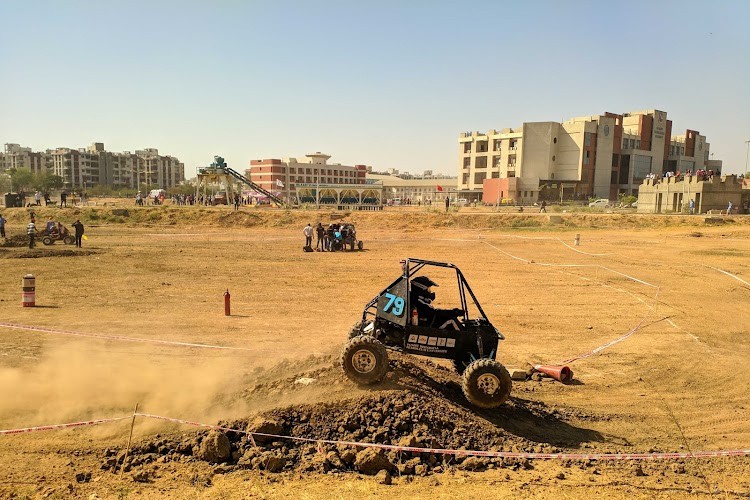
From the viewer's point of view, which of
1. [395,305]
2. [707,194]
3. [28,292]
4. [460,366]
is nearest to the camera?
[395,305]

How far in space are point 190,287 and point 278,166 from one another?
10728 centimetres

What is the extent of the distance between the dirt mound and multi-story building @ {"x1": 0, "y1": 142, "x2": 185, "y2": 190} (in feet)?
573

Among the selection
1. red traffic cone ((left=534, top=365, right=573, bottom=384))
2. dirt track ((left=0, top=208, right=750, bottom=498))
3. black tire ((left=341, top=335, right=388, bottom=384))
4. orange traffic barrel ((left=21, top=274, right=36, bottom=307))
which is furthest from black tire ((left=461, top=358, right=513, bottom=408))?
orange traffic barrel ((left=21, top=274, right=36, bottom=307))

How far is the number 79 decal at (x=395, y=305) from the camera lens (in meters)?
8.77

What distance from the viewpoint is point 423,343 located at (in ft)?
28.5

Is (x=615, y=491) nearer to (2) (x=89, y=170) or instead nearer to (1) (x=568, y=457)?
(1) (x=568, y=457)

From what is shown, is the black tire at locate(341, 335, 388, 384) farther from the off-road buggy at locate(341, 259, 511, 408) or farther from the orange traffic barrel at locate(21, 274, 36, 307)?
the orange traffic barrel at locate(21, 274, 36, 307)

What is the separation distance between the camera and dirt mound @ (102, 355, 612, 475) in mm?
7008

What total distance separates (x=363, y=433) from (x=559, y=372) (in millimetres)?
5236

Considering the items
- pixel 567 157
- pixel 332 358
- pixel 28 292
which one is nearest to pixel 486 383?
pixel 332 358

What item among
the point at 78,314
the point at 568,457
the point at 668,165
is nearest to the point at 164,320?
the point at 78,314

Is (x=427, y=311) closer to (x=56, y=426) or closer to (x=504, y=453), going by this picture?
(x=504, y=453)

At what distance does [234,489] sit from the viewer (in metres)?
6.34

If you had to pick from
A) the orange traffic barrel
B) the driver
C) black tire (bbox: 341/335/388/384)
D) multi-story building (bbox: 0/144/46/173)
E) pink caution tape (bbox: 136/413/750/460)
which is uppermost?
multi-story building (bbox: 0/144/46/173)
